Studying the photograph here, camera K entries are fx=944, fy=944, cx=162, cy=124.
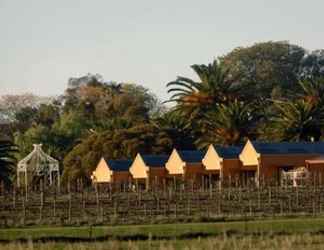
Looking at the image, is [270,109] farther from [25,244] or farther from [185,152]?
[25,244]

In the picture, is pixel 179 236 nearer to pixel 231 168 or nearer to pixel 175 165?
pixel 231 168

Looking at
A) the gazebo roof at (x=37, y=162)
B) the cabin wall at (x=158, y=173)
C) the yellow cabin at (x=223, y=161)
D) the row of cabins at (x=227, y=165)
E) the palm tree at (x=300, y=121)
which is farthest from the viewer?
the gazebo roof at (x=37, y=162)

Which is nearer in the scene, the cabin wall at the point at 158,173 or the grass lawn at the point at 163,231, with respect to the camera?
the grass lawn at the point at 163,231

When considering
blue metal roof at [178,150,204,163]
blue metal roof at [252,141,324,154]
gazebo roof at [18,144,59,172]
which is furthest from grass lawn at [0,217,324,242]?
gazebo roof at [18,144,59,172]

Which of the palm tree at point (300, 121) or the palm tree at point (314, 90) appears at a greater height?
the palm tree at point (314, 90)

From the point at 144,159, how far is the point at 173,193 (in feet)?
66.4

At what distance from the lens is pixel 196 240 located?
2966 centimetres

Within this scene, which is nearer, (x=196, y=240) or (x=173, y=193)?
(x=196, y=240)

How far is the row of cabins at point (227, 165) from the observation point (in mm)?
61188

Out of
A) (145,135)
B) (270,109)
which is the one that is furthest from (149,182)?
(270,109)

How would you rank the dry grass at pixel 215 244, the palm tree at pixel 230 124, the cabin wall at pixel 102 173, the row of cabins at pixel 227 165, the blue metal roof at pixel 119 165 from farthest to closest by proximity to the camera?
the blue metal roof at pixel 119 165, the cabin wall at pixel 102 173, the palm tree at pixel 230 124, the row of cabins at pixel 227 165, the dry grass at pixel 215 244

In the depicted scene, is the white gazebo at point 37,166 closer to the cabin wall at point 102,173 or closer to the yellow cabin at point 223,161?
the cabin wall at point 102,173

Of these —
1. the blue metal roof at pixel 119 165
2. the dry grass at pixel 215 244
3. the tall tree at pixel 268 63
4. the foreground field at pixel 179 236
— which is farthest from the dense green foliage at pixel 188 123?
the dry grass at pixel 215 244

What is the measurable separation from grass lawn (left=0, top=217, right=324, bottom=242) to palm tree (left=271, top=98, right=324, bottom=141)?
31.1 metres
